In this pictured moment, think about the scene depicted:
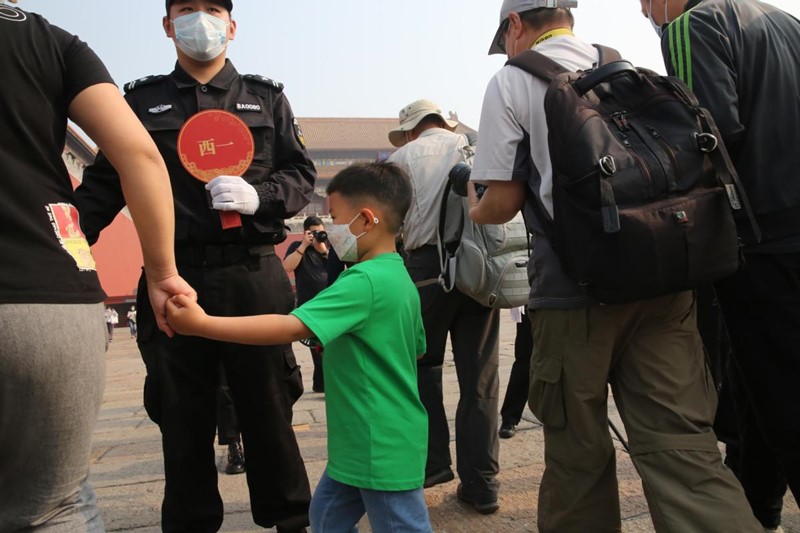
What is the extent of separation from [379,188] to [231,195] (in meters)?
0.61

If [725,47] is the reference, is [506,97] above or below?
below

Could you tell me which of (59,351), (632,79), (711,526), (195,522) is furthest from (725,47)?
(195,522)

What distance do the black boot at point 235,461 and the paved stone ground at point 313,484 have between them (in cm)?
8

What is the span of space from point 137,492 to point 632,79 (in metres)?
2.95

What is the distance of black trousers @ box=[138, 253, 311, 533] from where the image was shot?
7.98ft

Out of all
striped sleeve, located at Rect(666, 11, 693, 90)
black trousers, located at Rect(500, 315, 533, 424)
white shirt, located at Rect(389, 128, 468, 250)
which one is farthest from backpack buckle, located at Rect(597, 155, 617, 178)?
black trousers, located at Rect(500, 315, 533, 424)

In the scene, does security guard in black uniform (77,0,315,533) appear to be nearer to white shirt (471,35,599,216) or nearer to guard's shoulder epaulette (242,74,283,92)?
guard's shoulder epaulette (242,74,283,92)

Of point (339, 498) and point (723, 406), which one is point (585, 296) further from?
point (723, 406)

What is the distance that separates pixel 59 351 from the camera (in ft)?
4.53

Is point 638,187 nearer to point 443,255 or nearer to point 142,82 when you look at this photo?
point 443,255

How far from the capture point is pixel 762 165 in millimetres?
1957

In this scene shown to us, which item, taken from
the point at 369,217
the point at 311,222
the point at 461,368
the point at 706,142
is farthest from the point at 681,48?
the point at 311,222

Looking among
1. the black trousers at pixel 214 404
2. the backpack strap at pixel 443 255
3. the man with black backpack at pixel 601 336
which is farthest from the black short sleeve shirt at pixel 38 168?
the backpack strap at pixel 443 255

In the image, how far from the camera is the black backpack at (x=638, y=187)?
1.68m
